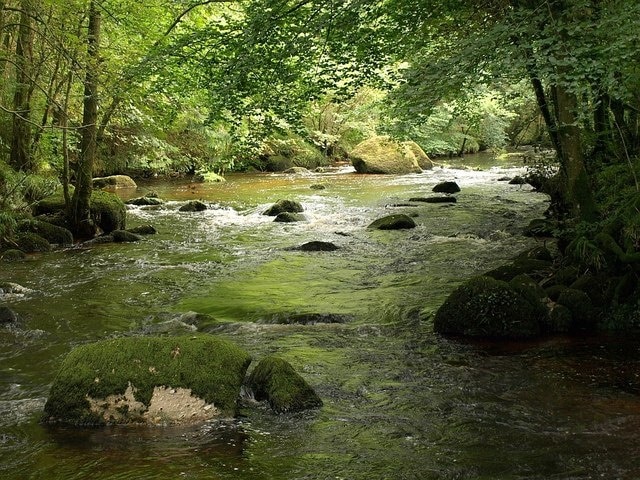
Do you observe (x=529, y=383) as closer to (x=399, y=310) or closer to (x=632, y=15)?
Answer: (x=399, y=310)

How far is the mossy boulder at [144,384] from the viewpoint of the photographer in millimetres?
5688

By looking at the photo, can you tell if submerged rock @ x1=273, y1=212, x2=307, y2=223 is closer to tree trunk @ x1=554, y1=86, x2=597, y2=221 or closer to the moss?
the moss

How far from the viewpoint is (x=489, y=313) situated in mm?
7969

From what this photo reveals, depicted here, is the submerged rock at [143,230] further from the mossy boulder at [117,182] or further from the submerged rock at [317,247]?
the mossy boulder at [117,182]

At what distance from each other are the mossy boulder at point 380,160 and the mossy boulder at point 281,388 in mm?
26708

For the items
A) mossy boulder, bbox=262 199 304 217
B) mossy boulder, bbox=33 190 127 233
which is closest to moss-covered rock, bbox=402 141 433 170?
mossy boulder, bbox=262 199 304 217

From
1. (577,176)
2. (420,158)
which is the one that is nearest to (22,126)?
(577,176)

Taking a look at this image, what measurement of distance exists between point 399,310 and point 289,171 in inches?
1039

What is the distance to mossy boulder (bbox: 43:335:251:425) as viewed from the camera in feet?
18.7

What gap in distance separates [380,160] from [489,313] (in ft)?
82.0

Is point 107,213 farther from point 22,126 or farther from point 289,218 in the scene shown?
point 289,218

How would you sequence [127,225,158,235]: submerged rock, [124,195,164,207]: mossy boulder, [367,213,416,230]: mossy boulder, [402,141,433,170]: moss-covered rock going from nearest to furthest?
[367,213,416,230]: mossy boulder
[127,225,158,235]: submerged rock
[124,195,164,207]: mossy boulder
[402,141,433,170]: moss-covered rock

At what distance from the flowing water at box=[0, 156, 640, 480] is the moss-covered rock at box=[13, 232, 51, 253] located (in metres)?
0.60

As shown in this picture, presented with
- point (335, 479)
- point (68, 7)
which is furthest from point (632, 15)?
point (68, 7)
